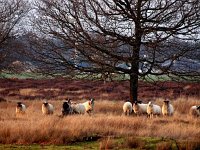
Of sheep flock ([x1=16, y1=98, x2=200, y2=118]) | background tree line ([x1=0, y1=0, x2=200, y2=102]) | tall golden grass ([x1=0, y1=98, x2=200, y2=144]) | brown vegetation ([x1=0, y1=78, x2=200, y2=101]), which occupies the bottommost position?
tall golden grass ([x1=0, y1=98, x2=200, y2=144])

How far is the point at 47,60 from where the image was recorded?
20.4 m

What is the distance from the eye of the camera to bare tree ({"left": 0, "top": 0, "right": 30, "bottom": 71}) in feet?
102

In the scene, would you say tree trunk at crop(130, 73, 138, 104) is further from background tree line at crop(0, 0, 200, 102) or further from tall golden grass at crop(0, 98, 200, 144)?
tall golden grass at crop(0, 98, 200, 144)

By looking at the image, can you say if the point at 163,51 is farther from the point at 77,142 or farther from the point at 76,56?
the point at 77,142

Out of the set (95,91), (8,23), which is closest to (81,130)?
(8,23)

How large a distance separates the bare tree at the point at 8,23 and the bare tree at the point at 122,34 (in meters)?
11.3

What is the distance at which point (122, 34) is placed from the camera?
768 inches

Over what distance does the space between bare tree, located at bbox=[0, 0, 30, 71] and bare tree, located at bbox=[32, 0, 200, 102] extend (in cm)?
1125

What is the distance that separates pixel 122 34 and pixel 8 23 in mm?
15143

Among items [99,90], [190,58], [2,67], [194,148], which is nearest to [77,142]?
[194,148]

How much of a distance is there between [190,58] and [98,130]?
7343 mm

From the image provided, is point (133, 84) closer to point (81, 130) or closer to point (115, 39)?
point (115, 39)

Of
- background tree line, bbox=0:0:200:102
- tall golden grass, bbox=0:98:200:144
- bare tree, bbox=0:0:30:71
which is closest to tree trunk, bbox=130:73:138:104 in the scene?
background tree line, bbox=0:0:200:102

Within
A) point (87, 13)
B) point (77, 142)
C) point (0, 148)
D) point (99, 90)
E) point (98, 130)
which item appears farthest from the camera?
point (99, 90)
